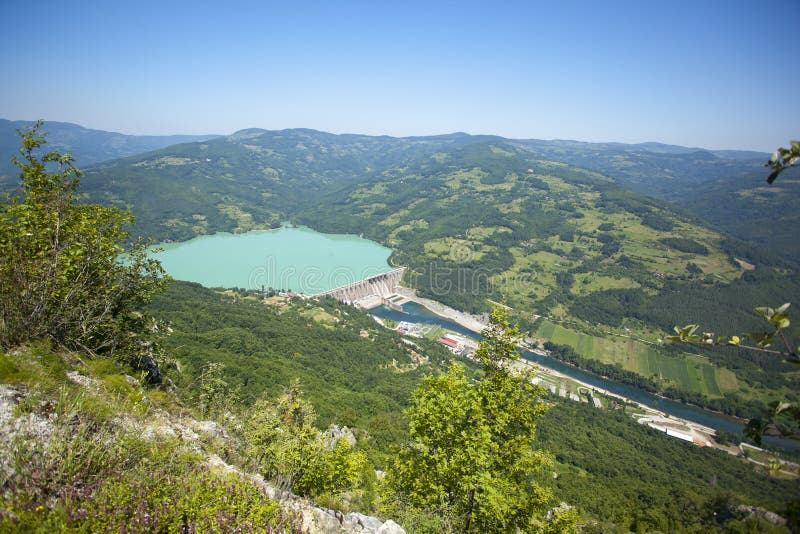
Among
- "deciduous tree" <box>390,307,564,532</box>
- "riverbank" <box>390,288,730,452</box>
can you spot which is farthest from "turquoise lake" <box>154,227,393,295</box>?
"deciduous tree" <box>390,307,564,532</box>

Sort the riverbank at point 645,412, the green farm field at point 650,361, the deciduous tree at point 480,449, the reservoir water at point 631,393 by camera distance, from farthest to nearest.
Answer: the green farm field at point 650,361 → the reservoir water at point 631,393 → the riverbank at point 645,412 → the deciduous tree at point 480,449

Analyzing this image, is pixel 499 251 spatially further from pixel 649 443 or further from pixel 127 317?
pixel 127 317

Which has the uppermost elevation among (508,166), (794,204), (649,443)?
(508,166)

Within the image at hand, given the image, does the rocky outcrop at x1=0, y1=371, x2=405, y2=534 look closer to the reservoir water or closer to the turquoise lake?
the reservoir water

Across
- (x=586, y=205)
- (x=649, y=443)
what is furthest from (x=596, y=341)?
(x=586, y=205)

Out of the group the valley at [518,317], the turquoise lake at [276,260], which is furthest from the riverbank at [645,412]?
the turquoise lake at [276,260]

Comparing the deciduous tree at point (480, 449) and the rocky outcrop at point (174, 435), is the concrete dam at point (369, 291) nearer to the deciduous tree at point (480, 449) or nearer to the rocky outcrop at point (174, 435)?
the deciduous tree at point (480, 449)

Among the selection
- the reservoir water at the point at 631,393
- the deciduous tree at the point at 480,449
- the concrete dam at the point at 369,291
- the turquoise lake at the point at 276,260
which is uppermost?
the deciduous tree at the point at 480,449
